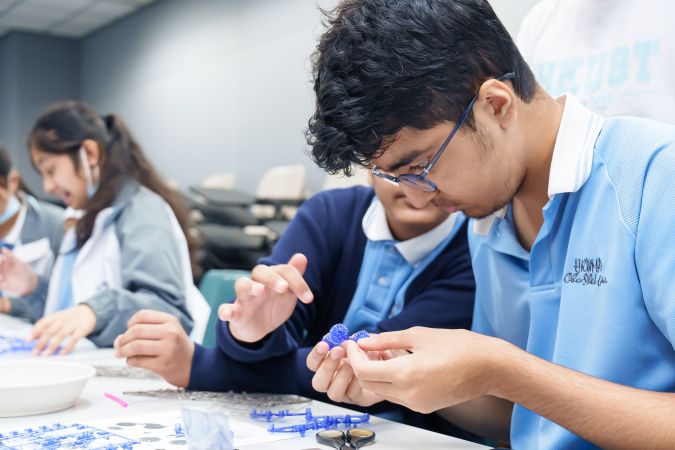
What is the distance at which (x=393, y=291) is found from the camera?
1342 millimetres

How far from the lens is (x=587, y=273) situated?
89 centimetres

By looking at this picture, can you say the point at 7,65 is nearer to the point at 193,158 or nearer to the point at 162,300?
the point at 193,158

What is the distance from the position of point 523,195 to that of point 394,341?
378mm

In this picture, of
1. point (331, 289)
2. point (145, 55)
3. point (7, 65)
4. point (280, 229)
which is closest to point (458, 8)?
point (331, 289)

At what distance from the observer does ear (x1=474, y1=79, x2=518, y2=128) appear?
916 mm

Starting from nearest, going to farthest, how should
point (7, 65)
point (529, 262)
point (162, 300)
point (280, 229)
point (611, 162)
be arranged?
point (611, 162)
point (529, 262)
point (162, 300)
point (280, 229)
point (7, 65)

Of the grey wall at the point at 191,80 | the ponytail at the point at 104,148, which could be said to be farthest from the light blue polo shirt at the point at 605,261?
the grey wall at the point at 191,80

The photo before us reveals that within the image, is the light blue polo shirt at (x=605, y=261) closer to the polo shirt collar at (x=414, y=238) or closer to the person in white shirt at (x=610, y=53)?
the polo shirt collar at (x=414, y=238)

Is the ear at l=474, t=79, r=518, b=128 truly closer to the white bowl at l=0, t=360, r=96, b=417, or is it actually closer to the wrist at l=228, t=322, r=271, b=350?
the wrist at l=228, t=322, r=271, b=350

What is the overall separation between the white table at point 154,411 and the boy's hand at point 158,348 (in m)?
0.06

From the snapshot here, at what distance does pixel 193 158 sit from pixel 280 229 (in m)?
3.02

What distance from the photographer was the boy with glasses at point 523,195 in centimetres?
79

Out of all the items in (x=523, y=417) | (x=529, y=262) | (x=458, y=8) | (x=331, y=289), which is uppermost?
(x=458, y=8)

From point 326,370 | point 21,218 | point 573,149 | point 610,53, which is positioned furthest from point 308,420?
point 21,218
